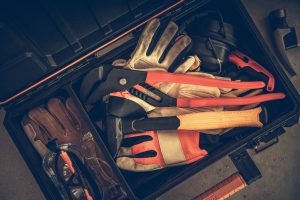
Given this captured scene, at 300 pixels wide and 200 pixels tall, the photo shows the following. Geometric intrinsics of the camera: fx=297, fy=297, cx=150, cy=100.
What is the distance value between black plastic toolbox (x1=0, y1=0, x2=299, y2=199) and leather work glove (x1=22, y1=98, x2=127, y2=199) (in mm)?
34

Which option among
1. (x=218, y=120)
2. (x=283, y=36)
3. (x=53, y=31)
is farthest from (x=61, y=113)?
(x=283, y=36)

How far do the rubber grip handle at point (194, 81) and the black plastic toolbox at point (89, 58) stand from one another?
0.11m

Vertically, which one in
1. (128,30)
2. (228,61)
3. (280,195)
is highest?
(128,30)

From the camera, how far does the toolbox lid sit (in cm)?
86

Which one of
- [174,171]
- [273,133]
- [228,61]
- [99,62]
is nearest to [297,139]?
[273,133]

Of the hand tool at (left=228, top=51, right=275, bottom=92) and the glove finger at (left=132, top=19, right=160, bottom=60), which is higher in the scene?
the glove finger at (left=132, top=19, right=160, bottom=60)

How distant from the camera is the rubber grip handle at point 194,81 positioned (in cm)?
99

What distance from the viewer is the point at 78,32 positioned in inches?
39.8

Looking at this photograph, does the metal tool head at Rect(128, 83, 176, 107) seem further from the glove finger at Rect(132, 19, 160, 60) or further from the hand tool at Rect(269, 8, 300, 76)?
the hand tool at Rect(269, 8, 300, 76)

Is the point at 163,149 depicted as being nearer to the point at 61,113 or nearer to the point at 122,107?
the point at 122,107

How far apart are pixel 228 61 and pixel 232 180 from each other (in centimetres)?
45

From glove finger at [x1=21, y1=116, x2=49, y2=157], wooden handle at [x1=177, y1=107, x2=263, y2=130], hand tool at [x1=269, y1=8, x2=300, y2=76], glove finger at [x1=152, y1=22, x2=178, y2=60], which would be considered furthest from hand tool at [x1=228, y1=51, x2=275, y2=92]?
glove finger at [x1=21, y1=116, x2=49, y2=157]

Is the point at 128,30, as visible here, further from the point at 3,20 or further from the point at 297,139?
the point at 297,139

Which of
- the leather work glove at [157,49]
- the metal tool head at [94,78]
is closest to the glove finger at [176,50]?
the leather work glove at [157,49]
